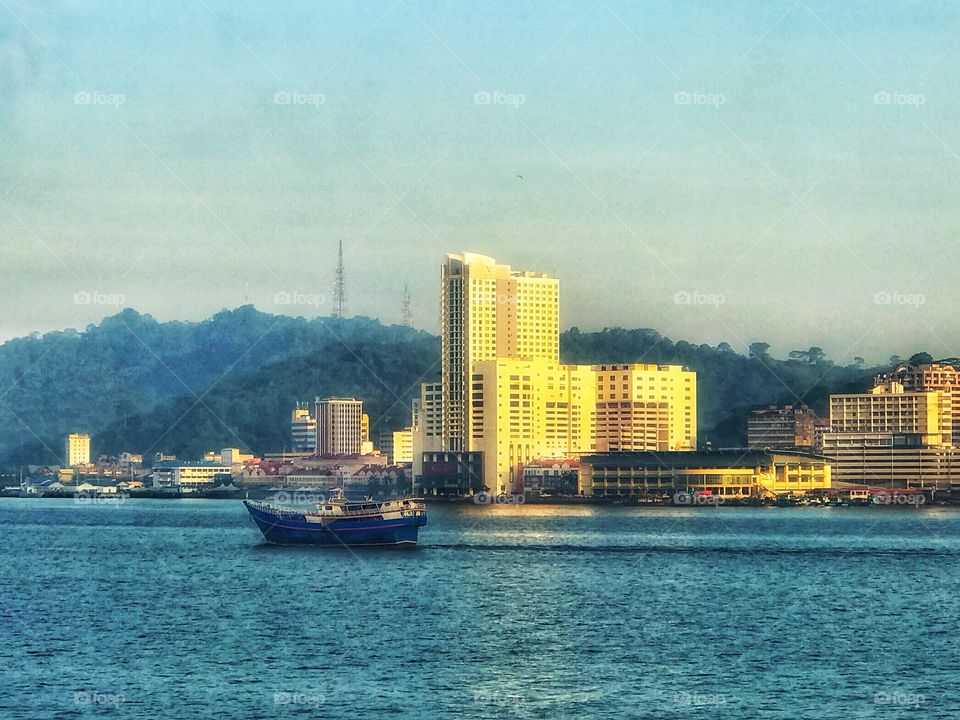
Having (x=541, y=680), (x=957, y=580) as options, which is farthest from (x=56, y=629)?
(x=957, y=580)

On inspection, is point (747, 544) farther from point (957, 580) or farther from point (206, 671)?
point (206, 671)

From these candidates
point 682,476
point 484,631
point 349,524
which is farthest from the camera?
point 682,476

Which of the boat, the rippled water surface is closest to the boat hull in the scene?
the boat

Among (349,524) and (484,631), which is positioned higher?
(349,524)

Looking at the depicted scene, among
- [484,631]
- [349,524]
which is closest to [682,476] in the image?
A: [349,524]

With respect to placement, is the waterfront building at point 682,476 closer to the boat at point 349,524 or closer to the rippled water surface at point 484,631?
the rippled water surface at point 484,631

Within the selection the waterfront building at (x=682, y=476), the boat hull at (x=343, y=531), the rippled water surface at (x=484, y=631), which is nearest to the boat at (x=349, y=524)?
the boat hull at (x=343, y=531)

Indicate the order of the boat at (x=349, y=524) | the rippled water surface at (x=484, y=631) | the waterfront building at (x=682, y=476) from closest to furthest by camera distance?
the rippled water surface at (x=484, y=631)
the boat at (x=349, y=524)
the waterfront building at (x=682, y=476)

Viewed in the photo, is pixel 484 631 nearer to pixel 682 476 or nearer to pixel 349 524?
pixel 349 524
